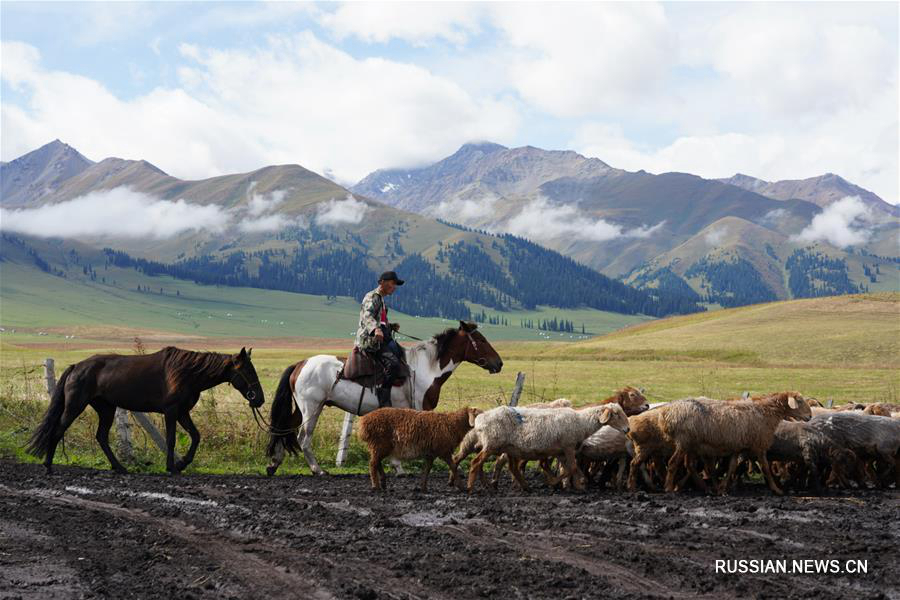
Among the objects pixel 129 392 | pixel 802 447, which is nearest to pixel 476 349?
pixel 802 447

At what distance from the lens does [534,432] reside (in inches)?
599

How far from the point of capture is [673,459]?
600 inches

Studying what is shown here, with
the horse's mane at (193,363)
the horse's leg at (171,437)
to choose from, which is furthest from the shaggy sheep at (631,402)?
the horse's leg at (171,437)

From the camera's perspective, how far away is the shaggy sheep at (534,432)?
15.2 meters

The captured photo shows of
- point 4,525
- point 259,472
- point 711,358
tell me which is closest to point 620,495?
point 259,472

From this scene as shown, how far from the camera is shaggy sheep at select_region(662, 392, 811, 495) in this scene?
15133 mm

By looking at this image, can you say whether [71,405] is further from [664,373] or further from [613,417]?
[664,373]

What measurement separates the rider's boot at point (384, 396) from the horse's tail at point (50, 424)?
6.23m

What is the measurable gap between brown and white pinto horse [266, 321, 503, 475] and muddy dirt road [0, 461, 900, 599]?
3.24 metres

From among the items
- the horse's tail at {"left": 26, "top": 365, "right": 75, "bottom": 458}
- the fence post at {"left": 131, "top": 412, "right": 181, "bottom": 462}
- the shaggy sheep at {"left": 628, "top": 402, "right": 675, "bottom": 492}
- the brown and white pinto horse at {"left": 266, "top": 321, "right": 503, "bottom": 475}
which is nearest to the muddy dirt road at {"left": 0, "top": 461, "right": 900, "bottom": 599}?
the shaggy sheep at {"left": 628, "top": 402, "right": 675, "bottom": 492}

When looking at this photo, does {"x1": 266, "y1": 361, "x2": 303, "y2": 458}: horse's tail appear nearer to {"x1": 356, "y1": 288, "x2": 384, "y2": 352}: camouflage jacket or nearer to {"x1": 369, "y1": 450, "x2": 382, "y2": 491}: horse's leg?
{"x1": 356, "y1": 288, "x2": 384, "y2": 352}: camouflage jacket

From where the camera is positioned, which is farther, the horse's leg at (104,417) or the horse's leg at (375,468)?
the horse's leg at (104,417)

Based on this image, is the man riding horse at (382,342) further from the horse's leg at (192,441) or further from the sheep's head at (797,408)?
the sheep's head at (797,408)

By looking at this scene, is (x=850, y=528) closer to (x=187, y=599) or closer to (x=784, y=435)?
(x=784, y=435)
